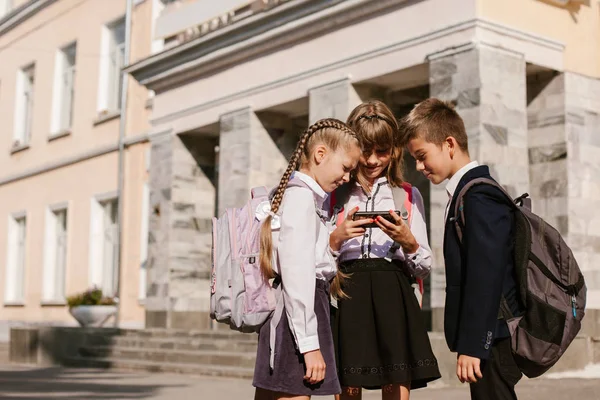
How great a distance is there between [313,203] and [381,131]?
0.65 m

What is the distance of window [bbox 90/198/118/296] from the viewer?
64.3ft

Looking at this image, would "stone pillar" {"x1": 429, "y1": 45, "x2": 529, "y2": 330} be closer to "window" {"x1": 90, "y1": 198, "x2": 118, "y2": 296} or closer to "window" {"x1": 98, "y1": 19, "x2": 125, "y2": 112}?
"window" {"x1": 90, "y1": 198, "x2": 118, "y2": 296}

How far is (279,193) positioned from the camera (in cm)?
391

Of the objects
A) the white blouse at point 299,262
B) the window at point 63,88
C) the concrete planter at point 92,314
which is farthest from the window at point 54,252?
the white blouse at point 299,262

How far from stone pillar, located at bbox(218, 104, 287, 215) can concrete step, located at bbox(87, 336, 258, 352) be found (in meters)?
2.09

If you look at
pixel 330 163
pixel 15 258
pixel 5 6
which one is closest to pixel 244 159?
→ pixel 330 163

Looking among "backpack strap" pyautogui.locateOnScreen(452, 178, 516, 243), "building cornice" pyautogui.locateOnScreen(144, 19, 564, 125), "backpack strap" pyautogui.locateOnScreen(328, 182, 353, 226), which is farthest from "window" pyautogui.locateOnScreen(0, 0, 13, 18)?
"backpack strap" pyautogui.locateOnScreen(452, 178, 516, 243)

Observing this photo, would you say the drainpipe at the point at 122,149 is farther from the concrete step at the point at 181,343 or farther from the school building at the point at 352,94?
the concrete step at the point at 181,343

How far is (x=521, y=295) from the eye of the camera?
3498 millimetres

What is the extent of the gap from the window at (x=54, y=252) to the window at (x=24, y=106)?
2.97 m

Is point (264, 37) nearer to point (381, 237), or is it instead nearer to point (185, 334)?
point (185, 334)

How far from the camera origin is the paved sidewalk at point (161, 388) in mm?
8336

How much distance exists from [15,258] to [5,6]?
726 centimetres

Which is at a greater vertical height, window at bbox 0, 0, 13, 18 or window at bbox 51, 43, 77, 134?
window at bbox 0, 0, 13, 18
